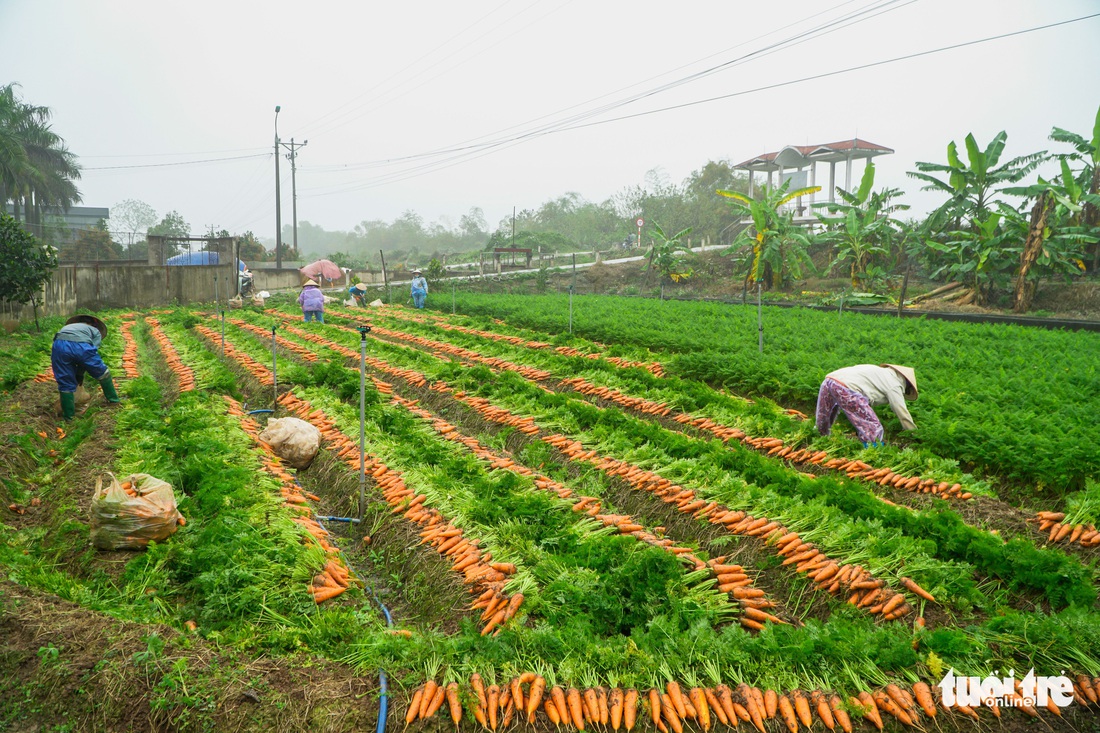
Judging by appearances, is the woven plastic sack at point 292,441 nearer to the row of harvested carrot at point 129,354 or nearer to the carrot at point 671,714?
the row of harvested carrot at point 129,354

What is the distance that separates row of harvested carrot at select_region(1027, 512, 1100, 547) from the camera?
5418mm

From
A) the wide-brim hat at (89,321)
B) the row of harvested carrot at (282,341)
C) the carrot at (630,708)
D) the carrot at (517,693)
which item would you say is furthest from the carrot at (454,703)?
the row of harvested carrot at (282,341)

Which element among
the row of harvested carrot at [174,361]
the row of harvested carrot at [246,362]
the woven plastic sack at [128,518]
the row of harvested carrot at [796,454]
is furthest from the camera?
the row of harvested carrot at [246,362]

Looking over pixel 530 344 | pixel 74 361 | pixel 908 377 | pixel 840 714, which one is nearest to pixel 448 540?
pixel 840 714

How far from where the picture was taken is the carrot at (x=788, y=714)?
3482 mm

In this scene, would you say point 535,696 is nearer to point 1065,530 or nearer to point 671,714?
point 671,714

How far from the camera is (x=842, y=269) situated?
30.4 metres

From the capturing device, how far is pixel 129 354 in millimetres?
14234

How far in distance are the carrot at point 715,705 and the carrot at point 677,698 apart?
0.15 metres

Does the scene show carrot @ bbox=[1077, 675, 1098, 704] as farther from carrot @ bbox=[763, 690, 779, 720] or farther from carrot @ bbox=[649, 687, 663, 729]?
carrot @ bbox=[649, 687, 663, 729]

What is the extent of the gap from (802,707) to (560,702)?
1.24 metres

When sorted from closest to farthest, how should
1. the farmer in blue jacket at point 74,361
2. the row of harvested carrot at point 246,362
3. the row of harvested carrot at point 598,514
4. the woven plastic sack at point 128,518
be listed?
the row of harvested carrot at point 598,514
the woven plastic sack at point 128,518
the farmer in blue jacket at point 74,361
the row of harvested carrot at point 246,362

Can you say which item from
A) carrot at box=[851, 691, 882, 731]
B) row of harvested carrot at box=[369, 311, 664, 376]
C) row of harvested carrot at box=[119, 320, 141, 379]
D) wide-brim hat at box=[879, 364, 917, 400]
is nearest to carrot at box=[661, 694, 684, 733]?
carrot at box=[851, 691, 882, 731]

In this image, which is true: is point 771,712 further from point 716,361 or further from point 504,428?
point 716,361
